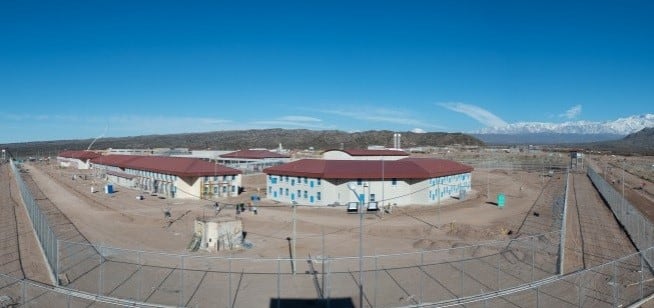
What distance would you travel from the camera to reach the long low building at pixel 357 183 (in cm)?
5194

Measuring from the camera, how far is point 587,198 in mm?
57906

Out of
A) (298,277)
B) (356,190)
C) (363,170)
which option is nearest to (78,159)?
(363,170)

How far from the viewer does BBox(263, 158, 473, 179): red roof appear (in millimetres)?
52156

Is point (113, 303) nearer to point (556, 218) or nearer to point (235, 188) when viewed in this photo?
point (556, 218)

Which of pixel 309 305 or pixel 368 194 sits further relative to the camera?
pixel 368 194

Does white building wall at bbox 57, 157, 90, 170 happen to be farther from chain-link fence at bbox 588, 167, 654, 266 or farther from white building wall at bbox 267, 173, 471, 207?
chain-link fence at bbox 588, 167, 654, 266

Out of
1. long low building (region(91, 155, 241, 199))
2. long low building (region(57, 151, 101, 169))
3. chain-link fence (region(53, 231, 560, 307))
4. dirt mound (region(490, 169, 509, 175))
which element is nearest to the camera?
chain-link fence (region(53, 231, 560, 307))

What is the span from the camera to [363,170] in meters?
53.6

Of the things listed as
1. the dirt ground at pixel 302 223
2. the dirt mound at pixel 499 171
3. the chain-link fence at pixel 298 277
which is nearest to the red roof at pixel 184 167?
the dirt ground at pixel 302 223

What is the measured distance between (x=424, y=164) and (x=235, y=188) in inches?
952

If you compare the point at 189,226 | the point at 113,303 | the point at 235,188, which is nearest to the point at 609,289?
the point at 113,303

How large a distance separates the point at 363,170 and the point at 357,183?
2.26 metres

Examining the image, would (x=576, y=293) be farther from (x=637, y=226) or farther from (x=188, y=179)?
(x=188, y=179)

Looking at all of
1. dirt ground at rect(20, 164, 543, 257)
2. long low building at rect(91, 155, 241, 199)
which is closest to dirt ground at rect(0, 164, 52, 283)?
dirt ground at rect(20, 164, 543, 257)
